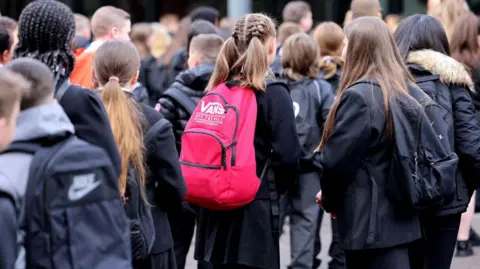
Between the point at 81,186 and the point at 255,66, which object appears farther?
the point at 255,66

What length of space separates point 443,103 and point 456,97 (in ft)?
0.52

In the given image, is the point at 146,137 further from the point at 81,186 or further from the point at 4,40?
the point at 81,186

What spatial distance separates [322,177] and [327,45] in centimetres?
340

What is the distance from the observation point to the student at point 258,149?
5113 millimetres

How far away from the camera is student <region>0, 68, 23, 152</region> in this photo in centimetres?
277

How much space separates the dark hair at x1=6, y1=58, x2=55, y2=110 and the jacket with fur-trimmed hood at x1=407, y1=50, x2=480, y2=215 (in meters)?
2.67

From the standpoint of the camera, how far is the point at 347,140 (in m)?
4.48

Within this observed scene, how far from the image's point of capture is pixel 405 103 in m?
4.54

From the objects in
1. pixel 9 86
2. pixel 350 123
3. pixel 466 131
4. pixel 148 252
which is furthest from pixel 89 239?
pixel 466 131

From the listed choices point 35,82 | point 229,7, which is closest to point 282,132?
point 35,82

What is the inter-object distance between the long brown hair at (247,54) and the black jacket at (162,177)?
0.64 metres

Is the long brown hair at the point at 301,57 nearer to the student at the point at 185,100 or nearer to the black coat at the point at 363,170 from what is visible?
the student at the point at 185,100

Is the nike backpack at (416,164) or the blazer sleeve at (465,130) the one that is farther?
the blazer sleeve at (465,130)

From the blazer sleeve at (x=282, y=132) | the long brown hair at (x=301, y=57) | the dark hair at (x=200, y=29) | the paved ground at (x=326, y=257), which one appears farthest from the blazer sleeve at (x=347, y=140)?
the paved ground at (x=326, y=257)
